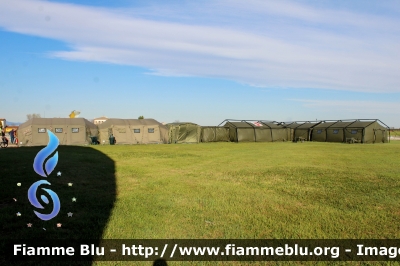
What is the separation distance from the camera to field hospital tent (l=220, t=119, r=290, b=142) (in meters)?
41.2

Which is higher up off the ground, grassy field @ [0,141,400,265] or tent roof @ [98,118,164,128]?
tent roof @ [98,118,164,128]

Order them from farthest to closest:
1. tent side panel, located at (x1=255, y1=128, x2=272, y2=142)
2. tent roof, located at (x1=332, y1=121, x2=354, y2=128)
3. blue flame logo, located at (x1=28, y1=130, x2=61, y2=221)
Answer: tent side panel, located at (x1=255, y1=128, x2=272, y2=142), tent roof, located at (x1=332, y1=121, x2=354, y2=128), blue flame logo, located at (x1=28, y1=130, x2=61, y2=221)

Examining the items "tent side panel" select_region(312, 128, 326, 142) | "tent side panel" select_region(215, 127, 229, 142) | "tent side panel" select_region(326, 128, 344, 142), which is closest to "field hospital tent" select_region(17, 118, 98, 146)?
"tent side panel" select_region(215, 127, 229, 142)

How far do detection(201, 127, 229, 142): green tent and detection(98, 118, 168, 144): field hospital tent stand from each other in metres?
5.62

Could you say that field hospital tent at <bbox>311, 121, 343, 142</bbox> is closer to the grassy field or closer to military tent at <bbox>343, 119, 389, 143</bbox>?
military tent at <bbox>343, 119, 389, 143</bbox>

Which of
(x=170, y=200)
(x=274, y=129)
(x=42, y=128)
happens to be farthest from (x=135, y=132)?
(x=170, y=200)

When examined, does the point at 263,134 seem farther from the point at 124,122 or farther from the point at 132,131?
the point at 124,122

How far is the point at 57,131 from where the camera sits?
31.4 metres

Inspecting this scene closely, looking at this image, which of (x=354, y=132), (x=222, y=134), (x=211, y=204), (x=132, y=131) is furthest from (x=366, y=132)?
(x=211, y=204)

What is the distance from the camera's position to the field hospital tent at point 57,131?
30.2 m

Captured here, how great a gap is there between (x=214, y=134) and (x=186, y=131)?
4.78 m

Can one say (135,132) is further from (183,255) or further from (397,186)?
(183,255)

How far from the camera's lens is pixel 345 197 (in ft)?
28.8

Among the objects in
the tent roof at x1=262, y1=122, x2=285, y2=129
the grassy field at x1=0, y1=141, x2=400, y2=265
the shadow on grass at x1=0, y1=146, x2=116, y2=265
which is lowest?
the grassy field at x1=0, y1=141, x2=400, y2=265
